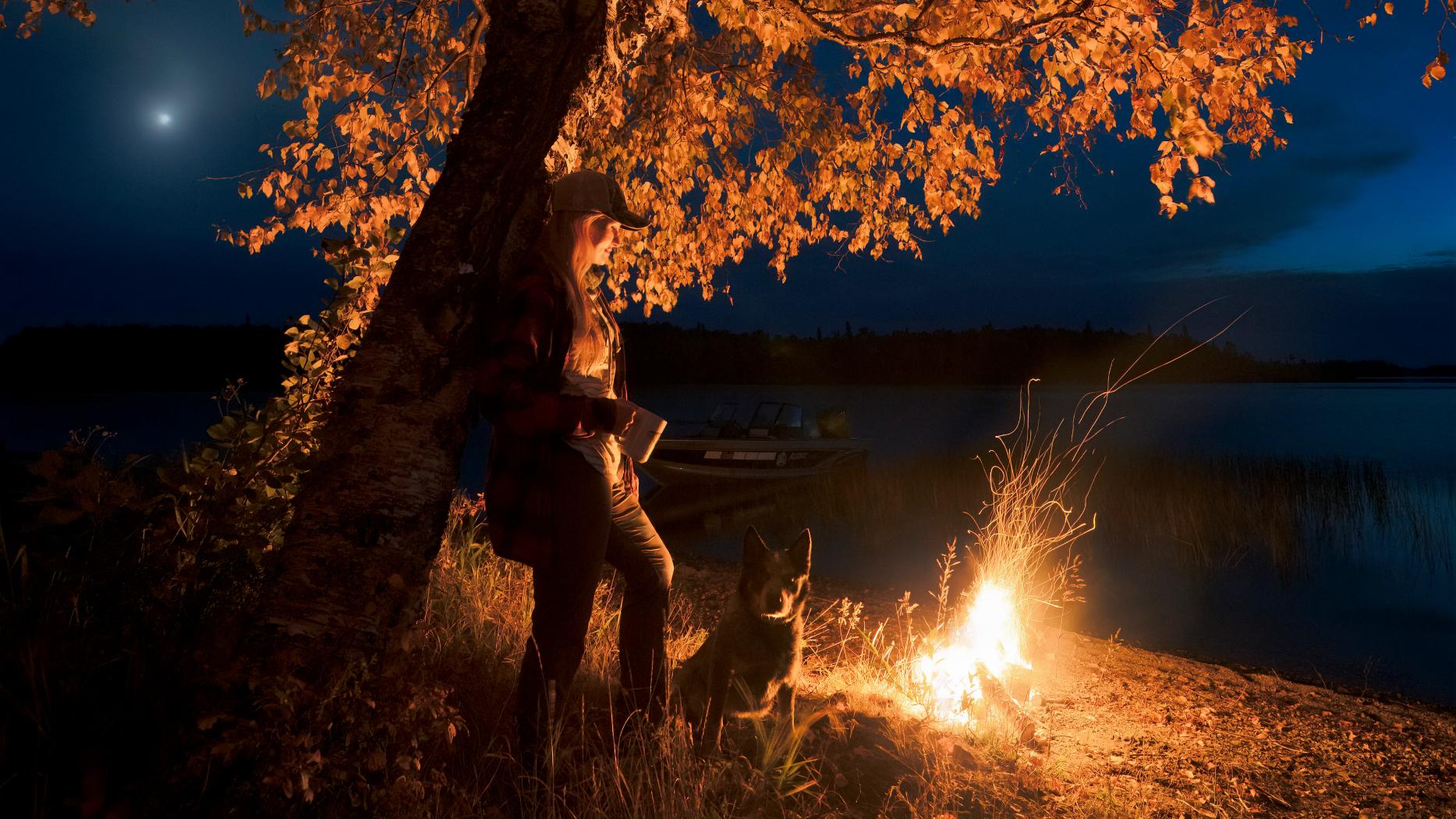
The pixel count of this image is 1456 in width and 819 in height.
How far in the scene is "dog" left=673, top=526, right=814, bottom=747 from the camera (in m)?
3.19

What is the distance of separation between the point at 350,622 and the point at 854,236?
6168 millimetres

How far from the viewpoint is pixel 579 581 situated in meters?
2.48

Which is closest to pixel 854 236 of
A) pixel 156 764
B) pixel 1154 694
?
pixel 1154 694

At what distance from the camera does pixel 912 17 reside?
13.8 feet

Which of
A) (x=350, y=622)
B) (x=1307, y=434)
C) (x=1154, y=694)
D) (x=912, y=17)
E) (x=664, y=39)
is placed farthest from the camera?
(x=1307, y=434)

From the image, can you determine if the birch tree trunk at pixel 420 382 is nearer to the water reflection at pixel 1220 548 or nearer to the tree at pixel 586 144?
the tree at pixel 586 144

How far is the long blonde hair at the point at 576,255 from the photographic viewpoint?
2559 mm

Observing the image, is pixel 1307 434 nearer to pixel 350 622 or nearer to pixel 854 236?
pixel 854 236

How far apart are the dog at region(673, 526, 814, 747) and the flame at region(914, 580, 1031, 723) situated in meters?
1.23

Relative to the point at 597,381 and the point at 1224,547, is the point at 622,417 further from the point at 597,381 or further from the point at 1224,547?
the point at 1224,547

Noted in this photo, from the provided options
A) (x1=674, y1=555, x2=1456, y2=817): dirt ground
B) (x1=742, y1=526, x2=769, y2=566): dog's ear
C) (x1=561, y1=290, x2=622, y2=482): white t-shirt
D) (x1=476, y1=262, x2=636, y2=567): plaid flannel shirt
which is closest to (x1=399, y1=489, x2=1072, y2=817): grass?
(x1=674, y1=555, x2=1456, y2=817): dirt ground

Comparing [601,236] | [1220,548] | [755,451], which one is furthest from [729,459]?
[601,236]

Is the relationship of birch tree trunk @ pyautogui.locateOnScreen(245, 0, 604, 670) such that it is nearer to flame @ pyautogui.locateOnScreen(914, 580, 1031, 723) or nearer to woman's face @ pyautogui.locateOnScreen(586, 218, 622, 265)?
woman's face @ pyautogui.locateOnScreen(586, 218, 622, 265)

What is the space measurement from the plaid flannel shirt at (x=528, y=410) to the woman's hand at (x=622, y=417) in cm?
2
